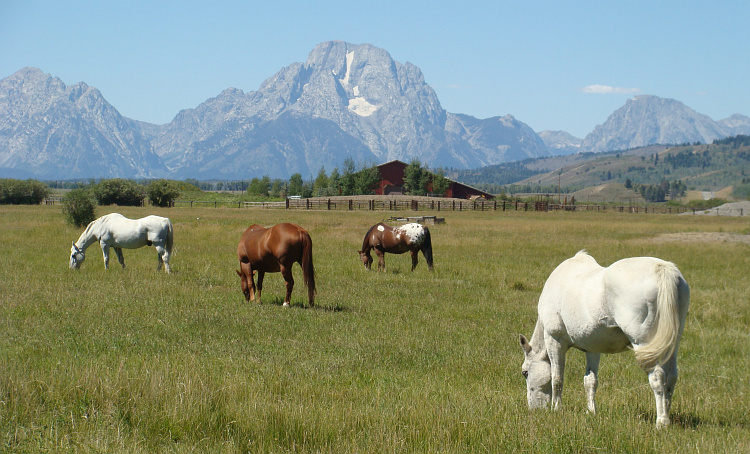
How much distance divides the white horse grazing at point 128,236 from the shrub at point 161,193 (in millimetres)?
65784

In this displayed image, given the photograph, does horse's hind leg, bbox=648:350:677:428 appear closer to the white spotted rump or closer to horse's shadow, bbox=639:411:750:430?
horse's shadow, bbox=639:411:750:430

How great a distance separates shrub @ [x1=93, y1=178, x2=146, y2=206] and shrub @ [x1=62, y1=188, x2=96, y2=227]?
48.8 meters

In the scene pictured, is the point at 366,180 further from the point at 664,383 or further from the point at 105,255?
the point at 664,383

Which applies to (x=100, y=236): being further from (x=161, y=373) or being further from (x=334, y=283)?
(x=161, y=373)

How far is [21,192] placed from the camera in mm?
84250

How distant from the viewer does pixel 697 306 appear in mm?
14492

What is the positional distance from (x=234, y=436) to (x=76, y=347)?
422 cm

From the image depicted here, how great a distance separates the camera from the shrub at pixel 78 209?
3300cm

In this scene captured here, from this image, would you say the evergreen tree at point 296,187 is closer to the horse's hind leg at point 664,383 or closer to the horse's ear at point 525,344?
the horse's ear at point 525,344

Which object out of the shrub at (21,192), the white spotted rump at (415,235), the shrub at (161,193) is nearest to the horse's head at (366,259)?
the white spotted rump at (415,235)

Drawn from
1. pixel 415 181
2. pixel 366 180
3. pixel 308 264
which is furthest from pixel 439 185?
pixel 308 264

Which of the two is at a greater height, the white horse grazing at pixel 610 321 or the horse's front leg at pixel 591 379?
the white horse grazing at pixel 610 321

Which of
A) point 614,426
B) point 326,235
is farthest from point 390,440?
point 326,235

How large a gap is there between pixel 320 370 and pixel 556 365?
122 inches
